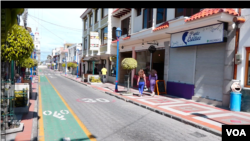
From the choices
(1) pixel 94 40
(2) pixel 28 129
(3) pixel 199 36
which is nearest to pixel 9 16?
(2) pixel 28 129

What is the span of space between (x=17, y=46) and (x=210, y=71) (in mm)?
8940

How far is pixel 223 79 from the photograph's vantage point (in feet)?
29.5

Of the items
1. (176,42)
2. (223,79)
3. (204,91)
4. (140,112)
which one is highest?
(176,42)

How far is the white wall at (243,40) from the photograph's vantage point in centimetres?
801

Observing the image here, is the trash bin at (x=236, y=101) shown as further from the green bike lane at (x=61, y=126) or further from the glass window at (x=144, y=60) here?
the glass window at (x=144, y=60)

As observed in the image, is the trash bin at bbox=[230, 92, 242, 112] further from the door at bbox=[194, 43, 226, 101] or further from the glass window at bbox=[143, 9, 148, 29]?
the glass window at bbox=[143, 9, 148, 29]

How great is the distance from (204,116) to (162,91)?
558 cm

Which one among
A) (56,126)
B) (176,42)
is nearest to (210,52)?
(176,42)

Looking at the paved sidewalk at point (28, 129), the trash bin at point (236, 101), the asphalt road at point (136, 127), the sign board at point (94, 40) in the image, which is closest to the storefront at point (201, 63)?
the trash bin at point (236, 101)

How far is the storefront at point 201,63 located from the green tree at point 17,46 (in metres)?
8.18

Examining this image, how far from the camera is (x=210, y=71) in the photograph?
9766 mm

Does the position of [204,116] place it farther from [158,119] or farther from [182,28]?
[182,28]

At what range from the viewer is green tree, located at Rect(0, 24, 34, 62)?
202 inches

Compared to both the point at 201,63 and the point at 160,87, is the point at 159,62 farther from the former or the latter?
the point at 201,63
